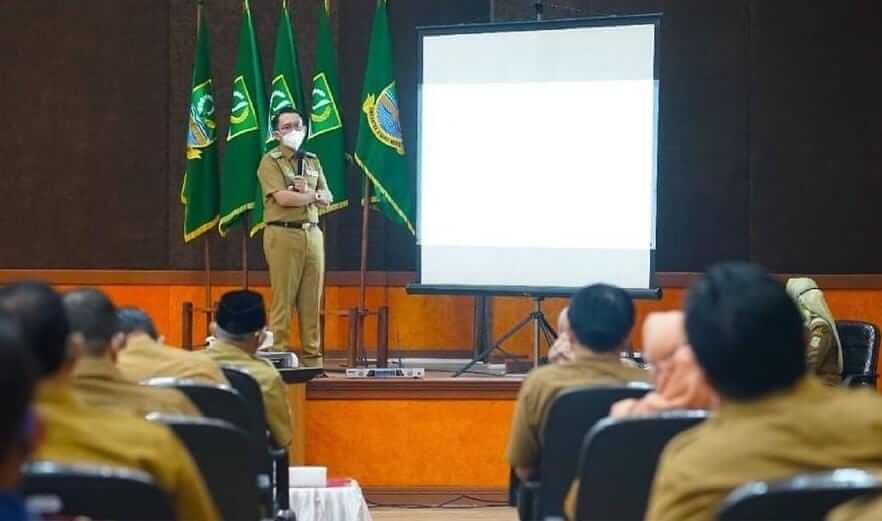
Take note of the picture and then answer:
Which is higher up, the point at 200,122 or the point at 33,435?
the point at 200,122

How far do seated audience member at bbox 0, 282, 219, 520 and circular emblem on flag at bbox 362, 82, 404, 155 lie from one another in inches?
250

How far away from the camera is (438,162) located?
26.8ft

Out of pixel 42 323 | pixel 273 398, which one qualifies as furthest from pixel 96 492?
pixel 273 398

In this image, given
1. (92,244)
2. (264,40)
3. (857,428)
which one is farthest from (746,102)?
(857,428)

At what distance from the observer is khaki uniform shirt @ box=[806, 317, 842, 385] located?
7211mm

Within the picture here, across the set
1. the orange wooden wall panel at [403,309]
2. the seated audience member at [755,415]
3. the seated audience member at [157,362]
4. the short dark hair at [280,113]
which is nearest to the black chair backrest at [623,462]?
the seated audience member at [755,415]

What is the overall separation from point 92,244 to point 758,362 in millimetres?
8244

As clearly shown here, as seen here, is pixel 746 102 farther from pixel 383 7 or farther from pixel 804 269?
pixel 383 7

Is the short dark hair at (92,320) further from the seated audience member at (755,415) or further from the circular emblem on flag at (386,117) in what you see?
the circular emblem on flag at (386,117)

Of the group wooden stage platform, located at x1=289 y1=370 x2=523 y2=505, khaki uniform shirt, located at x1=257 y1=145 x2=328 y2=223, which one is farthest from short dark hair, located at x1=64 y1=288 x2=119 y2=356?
khaki uniform shirt, located at x1=257 y1=145 x2=328 y2=223

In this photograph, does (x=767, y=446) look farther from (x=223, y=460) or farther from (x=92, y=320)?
(x=92, y=320)

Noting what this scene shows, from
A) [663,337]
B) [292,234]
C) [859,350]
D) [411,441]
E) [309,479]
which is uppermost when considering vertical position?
[292,234]

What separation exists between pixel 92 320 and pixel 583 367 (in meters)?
1.43

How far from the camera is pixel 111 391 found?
3.00m
